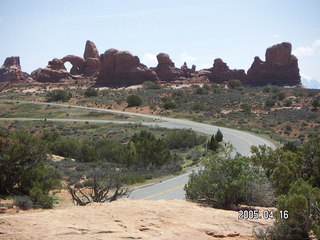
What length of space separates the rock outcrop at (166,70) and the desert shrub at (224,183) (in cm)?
8758

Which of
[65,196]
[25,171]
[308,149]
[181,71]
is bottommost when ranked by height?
[65,196]

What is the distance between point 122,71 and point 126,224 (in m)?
88.9

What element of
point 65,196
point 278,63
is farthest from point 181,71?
point 65,196

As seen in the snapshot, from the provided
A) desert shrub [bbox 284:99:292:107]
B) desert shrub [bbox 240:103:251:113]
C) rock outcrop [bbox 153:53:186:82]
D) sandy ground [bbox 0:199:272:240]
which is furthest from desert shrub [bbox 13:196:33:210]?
→ rock outcrop [bbox 153:53:186:82]

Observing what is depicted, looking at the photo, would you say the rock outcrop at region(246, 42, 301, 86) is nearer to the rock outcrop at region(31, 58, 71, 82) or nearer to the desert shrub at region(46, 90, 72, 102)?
the desert shrub at region(46, 90, 72, 102)

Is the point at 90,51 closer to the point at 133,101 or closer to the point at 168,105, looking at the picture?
the point at 133,101

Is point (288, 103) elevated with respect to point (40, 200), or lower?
elevated

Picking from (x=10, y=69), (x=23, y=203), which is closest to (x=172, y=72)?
(x=10, y=69)

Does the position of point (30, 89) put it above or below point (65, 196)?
above

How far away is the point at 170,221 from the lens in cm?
778

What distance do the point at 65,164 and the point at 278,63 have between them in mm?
83851

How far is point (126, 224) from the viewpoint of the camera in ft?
24.2

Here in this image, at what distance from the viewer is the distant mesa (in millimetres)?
94438

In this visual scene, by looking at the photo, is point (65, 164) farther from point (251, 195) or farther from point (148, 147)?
point (251, 195)
